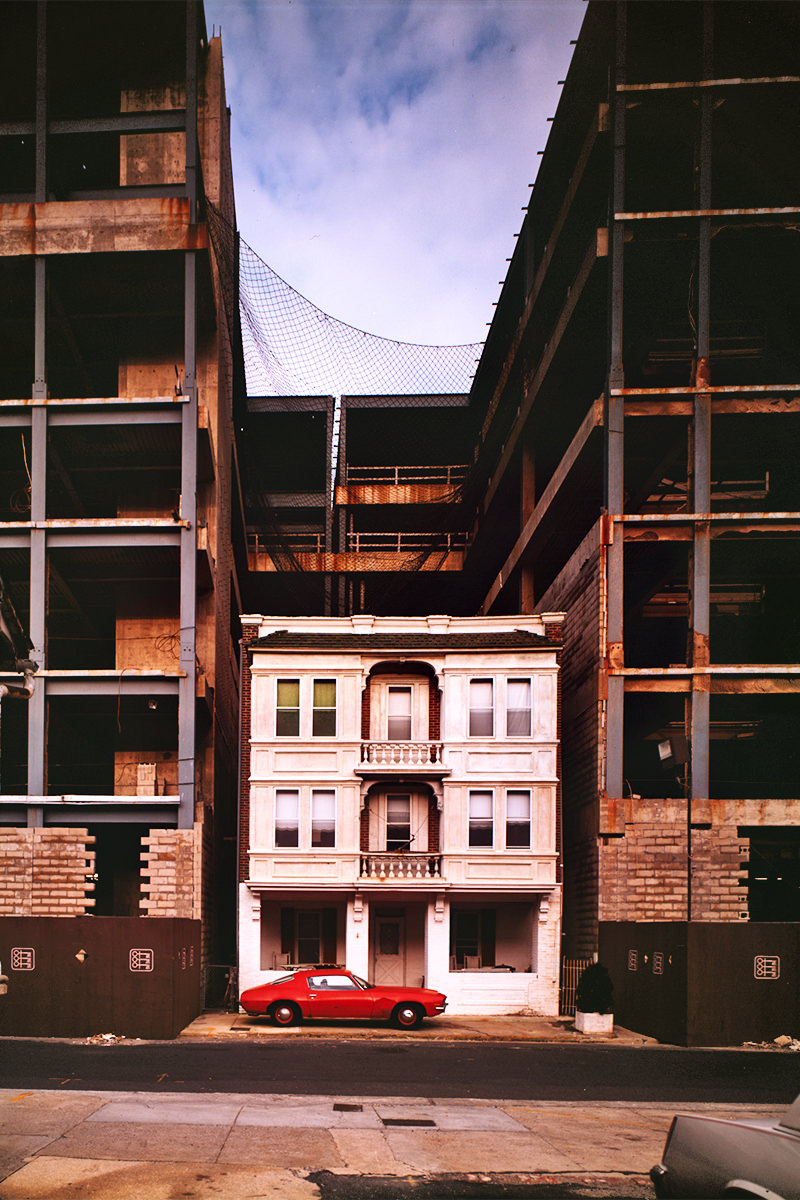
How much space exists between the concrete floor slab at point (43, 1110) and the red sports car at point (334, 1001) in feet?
35.5

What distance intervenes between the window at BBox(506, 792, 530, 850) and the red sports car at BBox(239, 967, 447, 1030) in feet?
19.5

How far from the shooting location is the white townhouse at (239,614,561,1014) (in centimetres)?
2914

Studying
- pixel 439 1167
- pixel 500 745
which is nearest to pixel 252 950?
pixel 500 745

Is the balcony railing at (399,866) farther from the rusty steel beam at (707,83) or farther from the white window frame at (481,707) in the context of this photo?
the rusty steel beam at (707,83)

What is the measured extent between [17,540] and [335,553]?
75.7ft

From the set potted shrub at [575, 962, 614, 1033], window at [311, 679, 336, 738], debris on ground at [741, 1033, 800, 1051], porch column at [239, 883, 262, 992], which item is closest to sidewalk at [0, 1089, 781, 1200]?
debris on ground at [741, 1033, 800, 1051]

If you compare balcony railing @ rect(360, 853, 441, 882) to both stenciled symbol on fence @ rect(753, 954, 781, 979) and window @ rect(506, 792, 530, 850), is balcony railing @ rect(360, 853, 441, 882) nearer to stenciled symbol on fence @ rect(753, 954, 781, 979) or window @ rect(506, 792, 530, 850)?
window @ rect(506, 792, 530, 850)

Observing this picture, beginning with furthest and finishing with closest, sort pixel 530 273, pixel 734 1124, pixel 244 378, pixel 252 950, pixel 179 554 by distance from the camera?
1. pixel 244 378
2. pixel 530 273
3. pixel 179 554
4. pixel 252 950
5. pixel 734 1124

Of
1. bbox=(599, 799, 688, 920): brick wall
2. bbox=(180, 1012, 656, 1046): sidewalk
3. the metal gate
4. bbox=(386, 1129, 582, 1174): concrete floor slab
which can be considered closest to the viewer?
bbox=(386, 1129, 582, 1174): concrete floor slab

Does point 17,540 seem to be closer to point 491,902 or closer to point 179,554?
point 179,554

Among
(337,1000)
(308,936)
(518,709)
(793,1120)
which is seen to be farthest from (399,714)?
(793,1120)

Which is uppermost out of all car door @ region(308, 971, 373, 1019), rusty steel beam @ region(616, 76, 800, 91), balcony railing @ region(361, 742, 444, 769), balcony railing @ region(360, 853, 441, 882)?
rusty steel beam @ region(616, 76, 800, 91)

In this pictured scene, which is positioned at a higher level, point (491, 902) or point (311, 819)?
point (311, 819)

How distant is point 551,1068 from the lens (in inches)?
740
